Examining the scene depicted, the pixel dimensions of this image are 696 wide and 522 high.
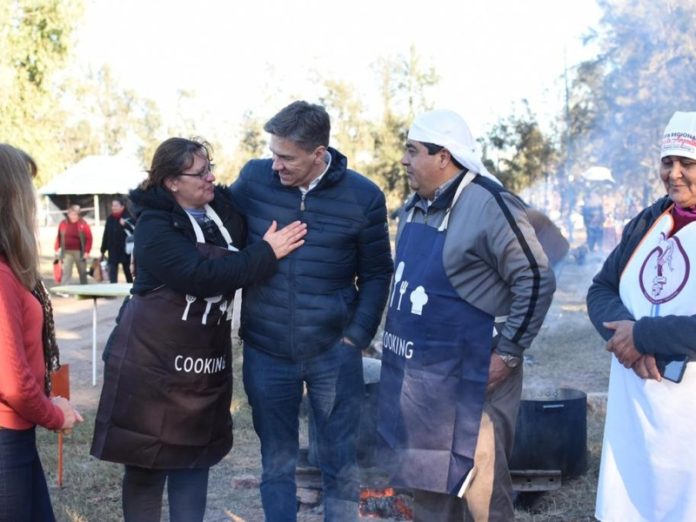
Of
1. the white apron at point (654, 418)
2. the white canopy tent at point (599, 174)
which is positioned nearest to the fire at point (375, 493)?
the white apron at point (654, 418)

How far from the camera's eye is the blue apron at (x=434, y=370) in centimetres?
309

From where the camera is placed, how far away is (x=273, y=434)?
11.7ft

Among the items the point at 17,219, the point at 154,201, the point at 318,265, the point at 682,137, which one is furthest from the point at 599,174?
the point at 17,219

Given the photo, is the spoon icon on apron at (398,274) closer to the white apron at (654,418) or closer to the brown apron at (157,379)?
the brown apron at (157,379)

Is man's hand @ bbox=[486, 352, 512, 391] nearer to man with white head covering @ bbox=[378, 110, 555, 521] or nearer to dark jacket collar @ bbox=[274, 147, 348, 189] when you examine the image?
man with white head covering @ bbox=[378, 110, 555, 521]

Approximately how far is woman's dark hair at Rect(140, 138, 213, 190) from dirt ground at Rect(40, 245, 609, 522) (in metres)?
2.24

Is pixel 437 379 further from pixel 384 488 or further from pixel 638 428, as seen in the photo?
pixel 384 488

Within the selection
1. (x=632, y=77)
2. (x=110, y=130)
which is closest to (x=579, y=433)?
(x=632, y=77)

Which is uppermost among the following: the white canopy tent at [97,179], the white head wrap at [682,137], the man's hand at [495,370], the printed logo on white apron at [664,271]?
the white canopy tent at [97,179]

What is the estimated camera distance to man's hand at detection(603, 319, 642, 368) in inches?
107

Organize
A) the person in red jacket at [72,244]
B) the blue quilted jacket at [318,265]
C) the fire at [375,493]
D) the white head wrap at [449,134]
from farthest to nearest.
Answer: the person in red jacket at [72,244]
the fire at [375,493]
the blue quilted jacket at [318,265]
the white head wrap at [449,134]

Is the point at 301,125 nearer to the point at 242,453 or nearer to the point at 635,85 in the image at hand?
the point at 242,453

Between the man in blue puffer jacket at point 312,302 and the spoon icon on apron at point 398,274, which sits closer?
the spoon icon on apron at point 398,274

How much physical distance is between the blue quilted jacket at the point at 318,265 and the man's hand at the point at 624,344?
1.16 metres
